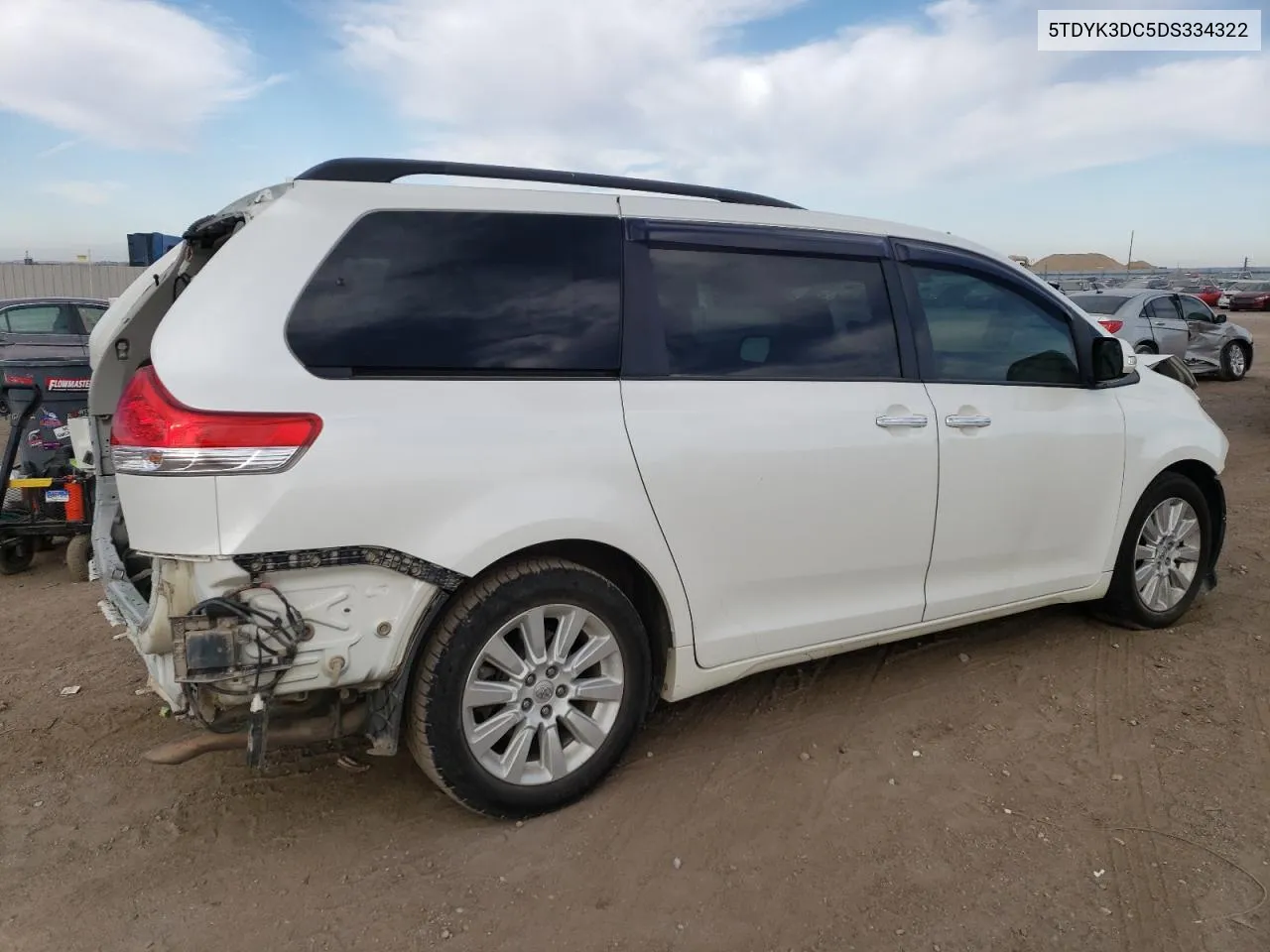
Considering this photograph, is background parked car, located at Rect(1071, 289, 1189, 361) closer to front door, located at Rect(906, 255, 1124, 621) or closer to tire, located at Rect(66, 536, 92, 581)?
front door, located at Rect(906, 255, 1124, 621)

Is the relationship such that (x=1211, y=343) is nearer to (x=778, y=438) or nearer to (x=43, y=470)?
(x=778, y=438)

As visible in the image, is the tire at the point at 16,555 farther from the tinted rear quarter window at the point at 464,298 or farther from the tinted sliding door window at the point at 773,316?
the tinted sliding door window at the point at 773,316

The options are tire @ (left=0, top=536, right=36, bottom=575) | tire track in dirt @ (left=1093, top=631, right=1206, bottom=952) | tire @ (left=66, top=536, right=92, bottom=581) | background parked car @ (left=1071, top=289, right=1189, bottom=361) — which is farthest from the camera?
background parked car @ (left=1071, top=289, right=1189, bottom=361)

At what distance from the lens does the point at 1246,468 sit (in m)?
8.80

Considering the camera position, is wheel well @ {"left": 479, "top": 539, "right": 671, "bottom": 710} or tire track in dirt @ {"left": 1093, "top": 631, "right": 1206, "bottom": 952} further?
wheel well @ {"left": 479, "top": 539, "right": 671, "bottom": 710}

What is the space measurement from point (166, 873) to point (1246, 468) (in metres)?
9.49

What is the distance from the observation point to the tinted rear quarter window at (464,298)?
8.56 ft

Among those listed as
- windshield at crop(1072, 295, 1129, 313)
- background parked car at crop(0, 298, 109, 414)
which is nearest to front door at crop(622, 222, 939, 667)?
background parked car at crop(0, 298, 109, 414)

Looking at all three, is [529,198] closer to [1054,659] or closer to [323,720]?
[323,720]

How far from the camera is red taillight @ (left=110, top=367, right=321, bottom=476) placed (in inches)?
94.1

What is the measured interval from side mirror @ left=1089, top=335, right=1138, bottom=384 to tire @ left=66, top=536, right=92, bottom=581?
19.6 feet

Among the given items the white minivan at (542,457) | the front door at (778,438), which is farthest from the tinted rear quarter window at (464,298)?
the front door at (778,438)

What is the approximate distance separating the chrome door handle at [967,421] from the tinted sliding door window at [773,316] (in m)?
0.28

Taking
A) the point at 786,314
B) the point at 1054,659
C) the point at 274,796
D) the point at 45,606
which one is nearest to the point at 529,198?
the point at 786,314
